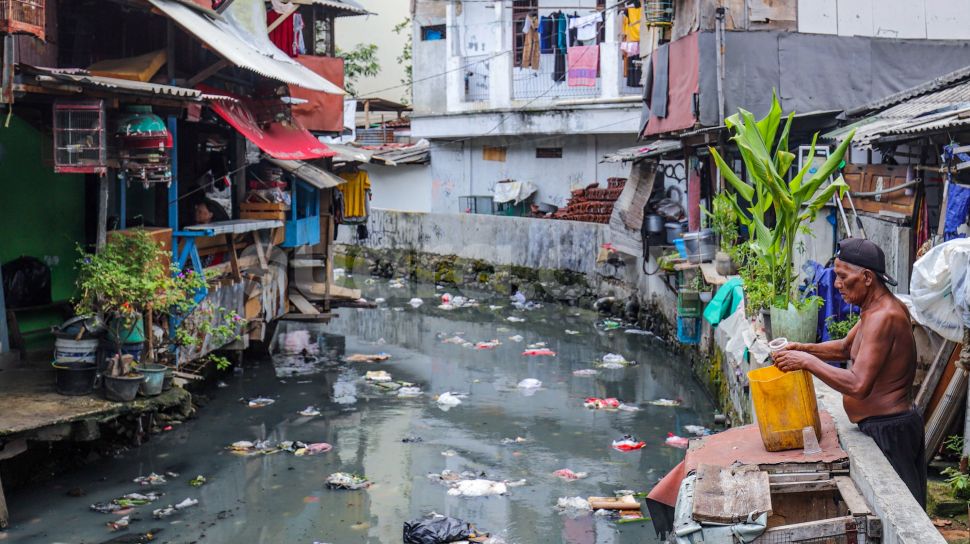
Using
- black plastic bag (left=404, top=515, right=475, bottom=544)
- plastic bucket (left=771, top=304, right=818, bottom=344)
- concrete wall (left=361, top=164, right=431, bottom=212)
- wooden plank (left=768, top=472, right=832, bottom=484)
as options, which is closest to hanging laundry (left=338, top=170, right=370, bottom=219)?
black plastic bag (left=404, top=515, right=475, bottom=544)

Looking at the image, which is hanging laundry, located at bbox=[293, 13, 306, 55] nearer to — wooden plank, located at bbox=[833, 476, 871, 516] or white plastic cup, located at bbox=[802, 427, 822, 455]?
white plastic cup, located at bbox=[802, 427, 822, 455]

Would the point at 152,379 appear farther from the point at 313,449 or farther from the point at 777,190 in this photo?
the point at 777,190

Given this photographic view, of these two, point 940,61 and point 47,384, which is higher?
point 940,61

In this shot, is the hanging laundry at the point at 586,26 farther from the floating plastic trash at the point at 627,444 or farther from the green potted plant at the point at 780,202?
the green potted plant at the point at 780,202

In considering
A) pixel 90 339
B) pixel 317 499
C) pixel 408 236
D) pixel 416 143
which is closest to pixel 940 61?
pixel 317 499

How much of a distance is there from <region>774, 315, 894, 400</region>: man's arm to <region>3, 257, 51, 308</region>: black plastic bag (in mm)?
7960

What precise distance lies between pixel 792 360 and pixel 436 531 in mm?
3905

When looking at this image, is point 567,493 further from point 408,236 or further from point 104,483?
point 408,236

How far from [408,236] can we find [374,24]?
899 cm

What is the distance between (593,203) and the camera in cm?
2023

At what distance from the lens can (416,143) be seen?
2833 centimetres

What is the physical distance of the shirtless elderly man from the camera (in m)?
4.52

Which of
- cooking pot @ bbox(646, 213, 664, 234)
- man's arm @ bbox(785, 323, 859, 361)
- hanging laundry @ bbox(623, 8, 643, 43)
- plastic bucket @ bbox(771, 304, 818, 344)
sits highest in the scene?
hanging laundry @ bbox(623, 8, 643, 43)

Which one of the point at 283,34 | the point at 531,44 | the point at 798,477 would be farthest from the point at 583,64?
the point at 798,477
